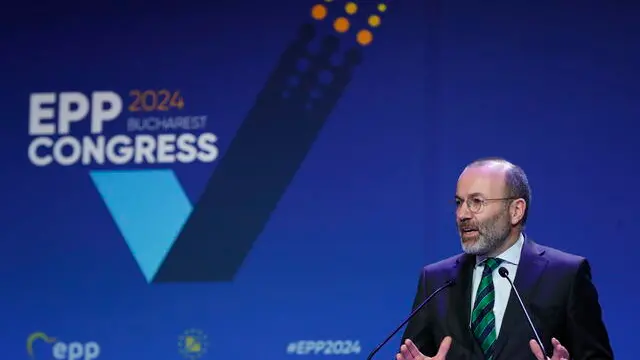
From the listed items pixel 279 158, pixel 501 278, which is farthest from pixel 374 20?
pixel 501 278

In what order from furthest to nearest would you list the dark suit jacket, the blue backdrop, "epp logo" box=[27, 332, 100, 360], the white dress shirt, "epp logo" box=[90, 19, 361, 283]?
"epp logo" box=[27, 332, 100, 360] < "epp logo" box=[90, 19, 361, 283] < the blue backdrop < the white dress shirt < the dark suit jacket

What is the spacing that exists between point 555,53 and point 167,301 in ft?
6.91

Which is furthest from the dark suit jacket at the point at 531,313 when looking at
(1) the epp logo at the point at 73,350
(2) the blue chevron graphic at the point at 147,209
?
(1) the epp logo at the point at 73,350

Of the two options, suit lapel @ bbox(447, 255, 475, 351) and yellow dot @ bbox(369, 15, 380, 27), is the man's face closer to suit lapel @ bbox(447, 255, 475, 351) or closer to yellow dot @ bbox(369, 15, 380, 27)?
suit lapel @ bbox(447, 255, 475, 351)

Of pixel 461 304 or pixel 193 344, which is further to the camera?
pixel 193 344

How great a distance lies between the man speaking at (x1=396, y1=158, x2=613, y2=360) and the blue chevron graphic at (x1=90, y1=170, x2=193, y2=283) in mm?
1928

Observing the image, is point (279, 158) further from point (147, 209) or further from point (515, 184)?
point (515, 184)

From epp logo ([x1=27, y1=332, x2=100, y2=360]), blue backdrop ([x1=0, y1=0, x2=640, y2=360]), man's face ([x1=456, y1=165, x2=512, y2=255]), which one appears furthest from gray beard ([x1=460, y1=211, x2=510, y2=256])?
epp logo ([x1=27, y1=332, x2=100, y2=360])

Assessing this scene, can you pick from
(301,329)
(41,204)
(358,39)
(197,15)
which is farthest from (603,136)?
(41,204)

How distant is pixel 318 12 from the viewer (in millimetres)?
4965

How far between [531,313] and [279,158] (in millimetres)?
2048

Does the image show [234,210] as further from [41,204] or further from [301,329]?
[41,204]

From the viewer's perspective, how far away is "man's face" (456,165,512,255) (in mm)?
3211

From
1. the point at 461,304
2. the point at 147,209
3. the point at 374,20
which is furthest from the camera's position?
the point at 147,209
